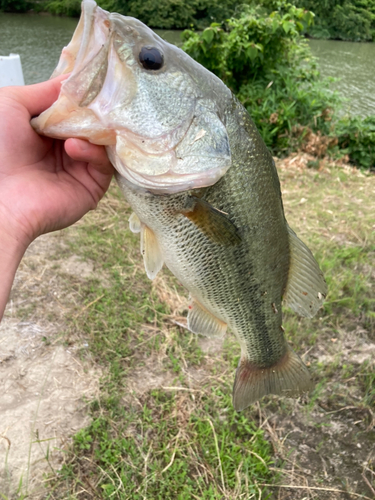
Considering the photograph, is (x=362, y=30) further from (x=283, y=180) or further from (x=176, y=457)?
(x=176, y=457)

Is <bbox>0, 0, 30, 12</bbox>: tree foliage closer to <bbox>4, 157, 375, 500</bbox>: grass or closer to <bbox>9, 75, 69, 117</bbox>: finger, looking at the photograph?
<bbox>4, 157, 375, 500</bbox>: grass

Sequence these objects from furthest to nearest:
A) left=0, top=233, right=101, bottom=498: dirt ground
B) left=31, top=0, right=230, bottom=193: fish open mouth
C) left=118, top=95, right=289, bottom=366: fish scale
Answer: left=0, top=233, right=101, bottom=498: dirt ground
left=118, top=95, right=289, bottom=366: fish scale
left=31, top=0, right=230, bottom=193: fish open mouth

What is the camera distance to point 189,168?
120 centimetres

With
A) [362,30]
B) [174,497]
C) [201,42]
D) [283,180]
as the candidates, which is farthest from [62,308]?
[362,30]

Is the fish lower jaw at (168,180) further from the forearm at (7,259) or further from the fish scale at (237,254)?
the forearm at (7,259)

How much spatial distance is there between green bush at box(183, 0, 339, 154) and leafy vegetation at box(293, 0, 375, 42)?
806 inches

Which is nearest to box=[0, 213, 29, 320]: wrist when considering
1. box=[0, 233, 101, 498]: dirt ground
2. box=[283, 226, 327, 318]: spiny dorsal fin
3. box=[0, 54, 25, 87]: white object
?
box=[0, 233, 101, 498]: dirt ground

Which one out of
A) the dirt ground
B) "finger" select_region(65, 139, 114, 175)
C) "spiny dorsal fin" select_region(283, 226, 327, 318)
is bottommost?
the dirt ground

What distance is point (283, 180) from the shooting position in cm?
523

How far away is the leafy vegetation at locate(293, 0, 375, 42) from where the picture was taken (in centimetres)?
2333

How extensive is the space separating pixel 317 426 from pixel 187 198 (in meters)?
1.90

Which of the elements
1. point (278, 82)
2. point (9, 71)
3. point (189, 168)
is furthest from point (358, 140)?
point (189, 168)

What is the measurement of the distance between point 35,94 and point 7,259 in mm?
645

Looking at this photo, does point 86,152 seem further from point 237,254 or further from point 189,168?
point 237,254
